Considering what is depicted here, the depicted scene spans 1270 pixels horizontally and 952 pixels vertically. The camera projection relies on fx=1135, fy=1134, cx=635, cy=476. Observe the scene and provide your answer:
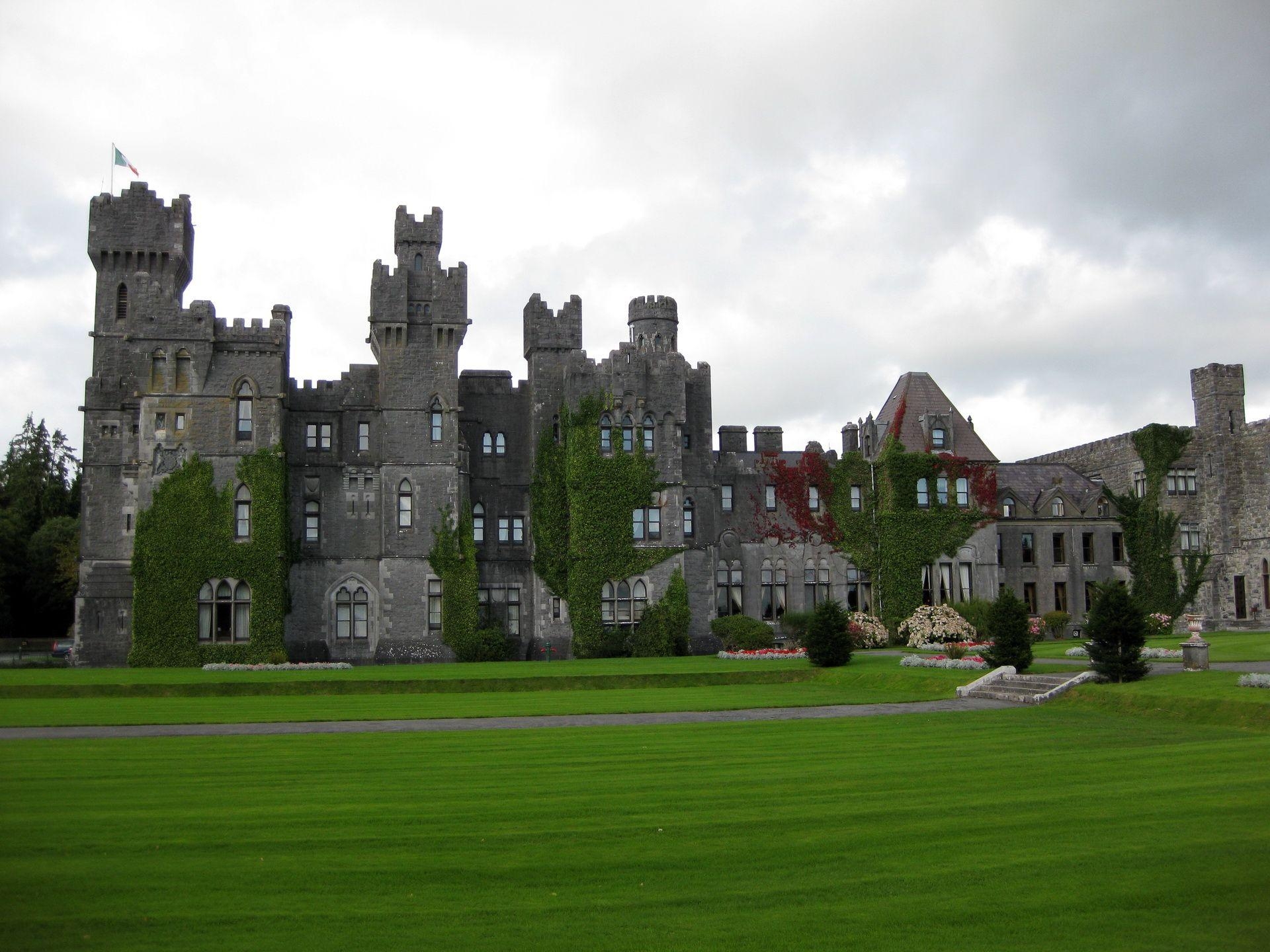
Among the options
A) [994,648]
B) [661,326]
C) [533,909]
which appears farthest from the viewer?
[661,326]

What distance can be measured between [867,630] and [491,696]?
22080mm

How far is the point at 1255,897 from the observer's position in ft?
34.0

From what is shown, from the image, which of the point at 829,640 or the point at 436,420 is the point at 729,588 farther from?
the point at 829,640

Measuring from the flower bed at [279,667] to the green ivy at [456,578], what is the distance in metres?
5.00

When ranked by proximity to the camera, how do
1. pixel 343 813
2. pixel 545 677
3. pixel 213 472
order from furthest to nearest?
pixel 213 472, pixel 545 677, pixel 343 813

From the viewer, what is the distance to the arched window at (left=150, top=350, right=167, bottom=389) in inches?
1858

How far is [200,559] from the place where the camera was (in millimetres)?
46531

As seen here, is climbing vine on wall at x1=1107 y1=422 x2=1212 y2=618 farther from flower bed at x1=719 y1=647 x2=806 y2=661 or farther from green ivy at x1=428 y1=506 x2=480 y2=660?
green ivy at x1=428 y1=506 x2=480 y2=660

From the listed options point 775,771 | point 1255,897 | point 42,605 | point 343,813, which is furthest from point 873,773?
point 42,605

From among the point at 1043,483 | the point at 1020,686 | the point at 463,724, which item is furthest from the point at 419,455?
the point at 1043,483

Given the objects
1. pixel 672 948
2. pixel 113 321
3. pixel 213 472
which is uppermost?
pixel 113 321

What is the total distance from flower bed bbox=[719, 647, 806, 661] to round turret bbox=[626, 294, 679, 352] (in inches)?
700

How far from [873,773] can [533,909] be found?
24.2 ft

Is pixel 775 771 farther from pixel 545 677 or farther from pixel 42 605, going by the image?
pixel 42 605
